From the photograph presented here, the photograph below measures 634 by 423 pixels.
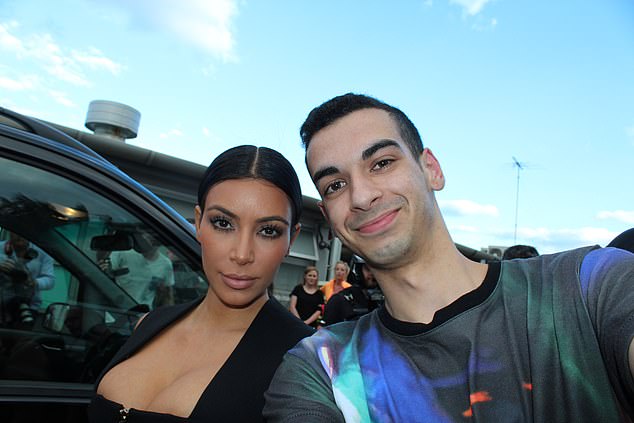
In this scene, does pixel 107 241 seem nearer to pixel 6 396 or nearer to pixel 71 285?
pixel 71 285

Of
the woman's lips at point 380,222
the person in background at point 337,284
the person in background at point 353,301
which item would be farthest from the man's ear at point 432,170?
the person in background at point 337,284

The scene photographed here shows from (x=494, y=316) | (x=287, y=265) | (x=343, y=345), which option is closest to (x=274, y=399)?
(x=343, y=345)

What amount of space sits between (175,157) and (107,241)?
24.2 feet

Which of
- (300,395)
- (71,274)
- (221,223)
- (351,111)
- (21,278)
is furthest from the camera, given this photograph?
(71,274)

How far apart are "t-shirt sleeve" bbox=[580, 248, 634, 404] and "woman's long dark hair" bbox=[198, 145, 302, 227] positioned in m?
1.16

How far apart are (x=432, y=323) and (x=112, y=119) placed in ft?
25.5

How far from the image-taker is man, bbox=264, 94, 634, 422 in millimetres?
1222

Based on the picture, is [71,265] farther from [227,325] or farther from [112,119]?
[112,119]

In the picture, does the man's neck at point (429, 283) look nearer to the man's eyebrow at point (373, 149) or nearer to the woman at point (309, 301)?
the man's eyebrow at point (373, 149)

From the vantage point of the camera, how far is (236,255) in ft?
6.01

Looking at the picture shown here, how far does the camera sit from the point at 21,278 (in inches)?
81.2

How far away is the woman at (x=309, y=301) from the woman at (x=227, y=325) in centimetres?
529

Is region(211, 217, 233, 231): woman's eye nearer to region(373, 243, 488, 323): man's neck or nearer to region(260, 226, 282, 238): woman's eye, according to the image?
region(260, 226, 282, 238): woman's eye

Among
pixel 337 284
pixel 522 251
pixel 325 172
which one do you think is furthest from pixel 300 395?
pixel 337 284
